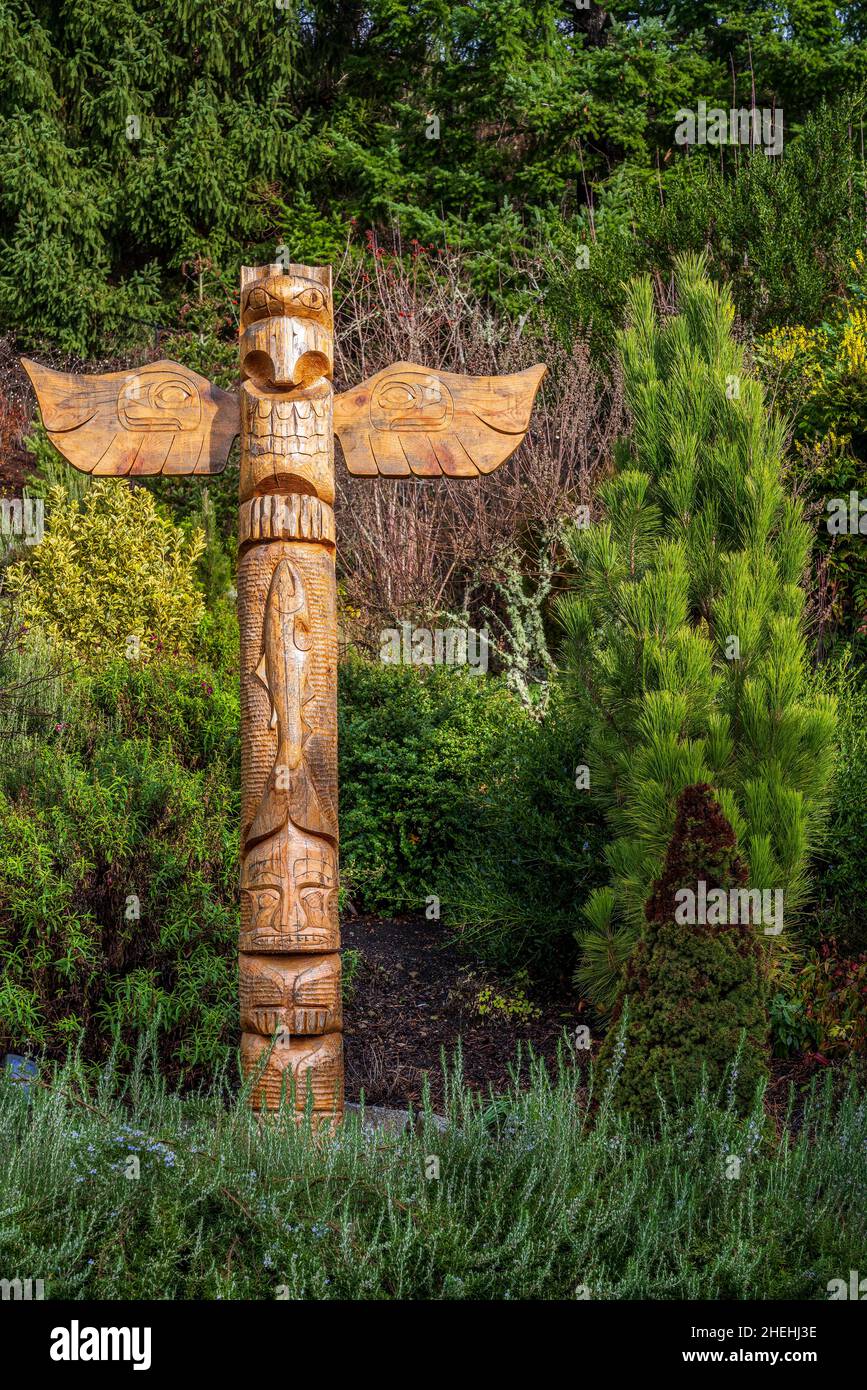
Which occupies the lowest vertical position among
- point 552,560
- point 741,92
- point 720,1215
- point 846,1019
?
point 720,1215

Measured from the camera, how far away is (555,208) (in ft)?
44.3

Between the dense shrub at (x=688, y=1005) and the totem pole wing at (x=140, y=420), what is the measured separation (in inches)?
83.9

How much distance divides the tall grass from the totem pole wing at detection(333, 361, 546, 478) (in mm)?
2144

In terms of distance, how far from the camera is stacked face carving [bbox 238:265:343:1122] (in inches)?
163

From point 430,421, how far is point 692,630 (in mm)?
1644

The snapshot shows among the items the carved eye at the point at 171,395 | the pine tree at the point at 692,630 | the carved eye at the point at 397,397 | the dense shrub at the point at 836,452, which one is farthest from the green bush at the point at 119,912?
the dense shrub at the point at 836,452

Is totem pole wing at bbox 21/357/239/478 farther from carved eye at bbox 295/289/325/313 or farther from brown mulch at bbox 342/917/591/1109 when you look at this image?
brown mulch at bbox 342/917/591/1109

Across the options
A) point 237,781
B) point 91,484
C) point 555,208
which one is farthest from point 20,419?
point 237,781

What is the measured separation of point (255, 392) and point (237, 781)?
10.3 ft

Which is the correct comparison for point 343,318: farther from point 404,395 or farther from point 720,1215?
point 720,1215

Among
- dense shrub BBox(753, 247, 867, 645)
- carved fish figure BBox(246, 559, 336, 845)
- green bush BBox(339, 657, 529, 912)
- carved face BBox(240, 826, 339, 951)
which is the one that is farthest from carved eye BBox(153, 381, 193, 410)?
dense shrub BBox(753, 247, 867, 645)

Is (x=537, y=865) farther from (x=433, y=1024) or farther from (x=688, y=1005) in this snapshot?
(x=688, y=1005)

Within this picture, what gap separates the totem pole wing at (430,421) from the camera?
4543mm

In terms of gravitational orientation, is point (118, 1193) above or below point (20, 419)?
below
